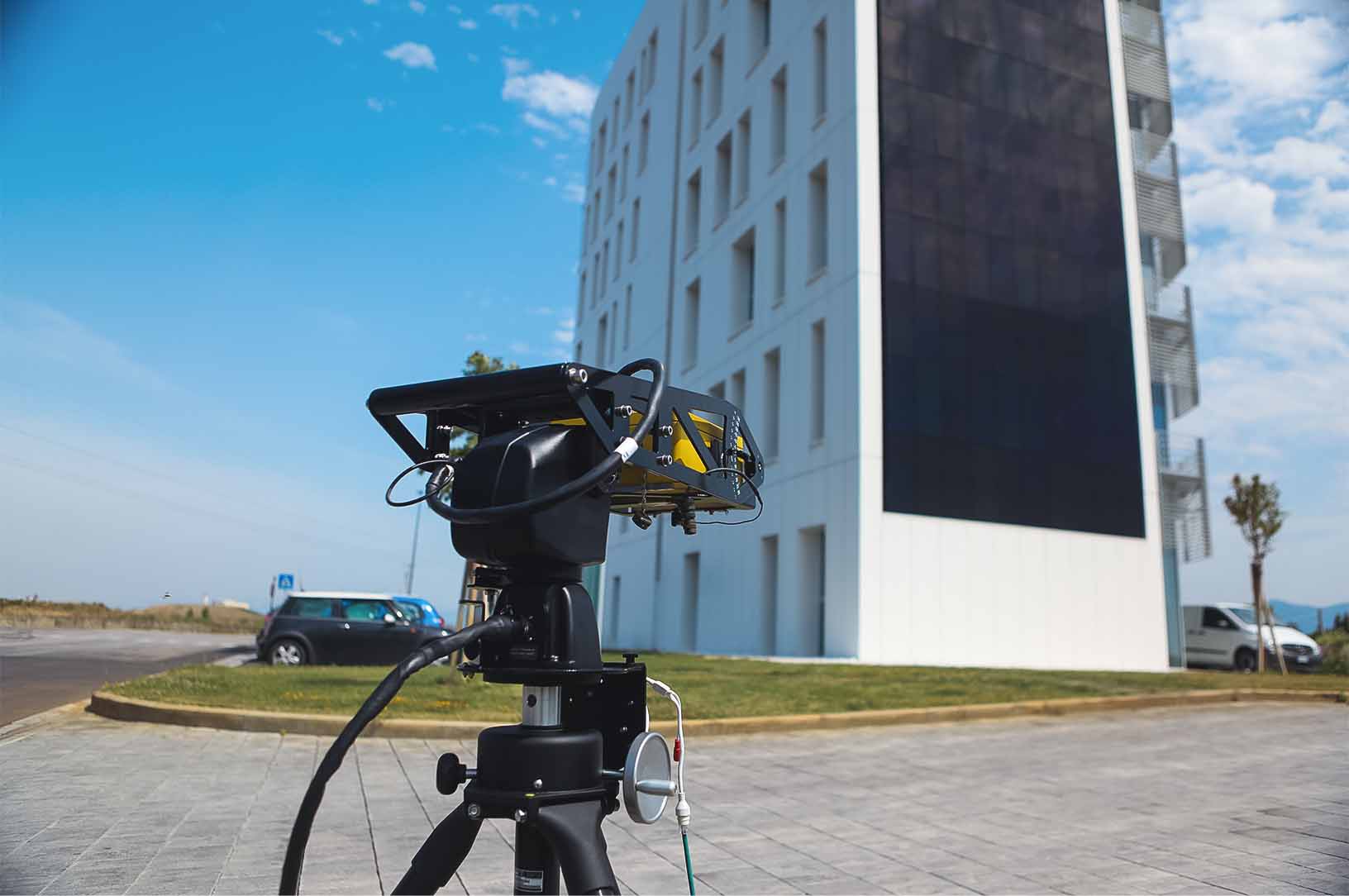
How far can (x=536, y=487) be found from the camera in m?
1.70

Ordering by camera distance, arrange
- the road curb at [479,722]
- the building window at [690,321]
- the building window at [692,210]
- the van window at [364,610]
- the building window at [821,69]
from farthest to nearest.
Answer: the building window at [692,210], the building window at [690,321], the building window at [821,69], the van window at [364,610], the road curb at [479,722]

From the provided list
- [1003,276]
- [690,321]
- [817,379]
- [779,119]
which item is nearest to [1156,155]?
[1003,276]

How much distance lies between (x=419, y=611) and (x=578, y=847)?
58.0 ft

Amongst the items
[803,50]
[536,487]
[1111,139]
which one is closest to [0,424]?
[536,487]

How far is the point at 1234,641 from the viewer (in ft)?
79.5

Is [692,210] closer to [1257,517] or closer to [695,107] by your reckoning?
[695,107]

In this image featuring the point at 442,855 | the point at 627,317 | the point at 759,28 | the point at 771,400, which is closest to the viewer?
the point at 442,855

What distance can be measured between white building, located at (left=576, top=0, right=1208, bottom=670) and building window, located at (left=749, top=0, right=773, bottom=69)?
0.31ft

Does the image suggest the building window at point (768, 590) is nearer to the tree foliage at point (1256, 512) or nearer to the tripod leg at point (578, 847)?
the tree foliage at point (1256, 512)

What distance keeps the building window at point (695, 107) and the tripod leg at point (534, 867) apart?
30.4 metres

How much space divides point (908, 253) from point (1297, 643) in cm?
1375

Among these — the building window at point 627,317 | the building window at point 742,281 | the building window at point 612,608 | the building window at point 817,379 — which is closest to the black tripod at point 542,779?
the building window at point 817,379

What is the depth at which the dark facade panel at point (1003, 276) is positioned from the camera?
63.4ft

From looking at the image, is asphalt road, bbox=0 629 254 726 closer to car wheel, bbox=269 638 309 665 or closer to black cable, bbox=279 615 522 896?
black cable, bbox=279 615 522 896
